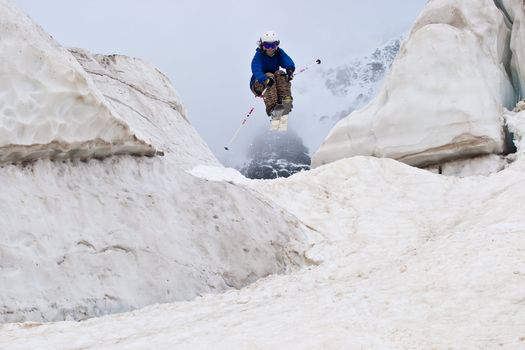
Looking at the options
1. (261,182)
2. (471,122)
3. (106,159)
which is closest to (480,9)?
(471,122)

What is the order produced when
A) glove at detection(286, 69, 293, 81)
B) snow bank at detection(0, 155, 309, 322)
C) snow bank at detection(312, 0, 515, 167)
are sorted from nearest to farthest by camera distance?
1. snow bank at detection(0, 155, 309, 322)
2. glove at detection(286, 69, 293, 81)
3. snow bank at detection(312, 0, 515, 167)

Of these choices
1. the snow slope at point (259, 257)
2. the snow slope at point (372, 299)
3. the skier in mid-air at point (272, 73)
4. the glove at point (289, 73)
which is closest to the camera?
the snow slope at point (372, 299)

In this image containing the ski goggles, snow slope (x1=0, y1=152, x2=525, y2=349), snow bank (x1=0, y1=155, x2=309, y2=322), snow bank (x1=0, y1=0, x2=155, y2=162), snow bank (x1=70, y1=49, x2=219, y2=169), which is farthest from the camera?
the ski goggles

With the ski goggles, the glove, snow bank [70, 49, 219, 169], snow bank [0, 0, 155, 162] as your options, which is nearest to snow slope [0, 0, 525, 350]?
snow bank [0, 0, 155, 162]

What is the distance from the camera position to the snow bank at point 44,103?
24.0 feet

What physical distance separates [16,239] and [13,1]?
10.4 ft

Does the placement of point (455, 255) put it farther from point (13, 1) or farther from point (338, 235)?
point (13, 1)

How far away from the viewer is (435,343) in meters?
4.31

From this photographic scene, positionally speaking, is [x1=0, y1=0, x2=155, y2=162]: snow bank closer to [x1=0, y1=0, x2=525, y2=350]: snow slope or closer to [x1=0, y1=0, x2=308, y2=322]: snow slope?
[x1=0, y1=0, x2=308, y2=322]: snow slope

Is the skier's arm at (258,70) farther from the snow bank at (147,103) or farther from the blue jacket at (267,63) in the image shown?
the snow bank at (147,103)

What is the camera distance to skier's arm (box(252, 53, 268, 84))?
13.6 m

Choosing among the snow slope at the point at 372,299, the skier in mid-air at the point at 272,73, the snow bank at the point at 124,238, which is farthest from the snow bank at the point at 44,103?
the skier in mid-air at the point at 272,73

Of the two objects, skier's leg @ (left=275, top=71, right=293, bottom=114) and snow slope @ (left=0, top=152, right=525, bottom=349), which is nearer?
snow slope @ (left=0, top=152, right=525, bottom=349)

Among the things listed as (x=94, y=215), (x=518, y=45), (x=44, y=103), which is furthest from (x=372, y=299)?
(x=518, y=45)
